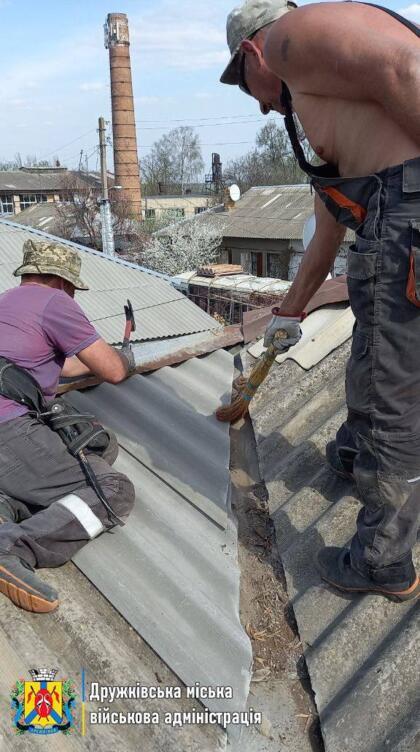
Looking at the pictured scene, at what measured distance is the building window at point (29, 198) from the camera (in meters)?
44.4

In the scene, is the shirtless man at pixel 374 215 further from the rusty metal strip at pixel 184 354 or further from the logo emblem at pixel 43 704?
the rusty metal strip at pixel 184 354

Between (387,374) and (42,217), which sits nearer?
(387,374)

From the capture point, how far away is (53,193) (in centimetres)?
4497

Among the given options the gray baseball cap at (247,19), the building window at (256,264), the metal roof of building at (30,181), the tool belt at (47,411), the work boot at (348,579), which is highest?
the metal roof of building at (30,181)

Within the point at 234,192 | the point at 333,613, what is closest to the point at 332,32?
the point at 333,613

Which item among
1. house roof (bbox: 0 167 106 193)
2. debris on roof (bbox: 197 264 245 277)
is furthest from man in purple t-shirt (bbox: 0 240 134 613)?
house roof (bbox: 0 167 106 193)

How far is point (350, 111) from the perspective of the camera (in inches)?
63.3

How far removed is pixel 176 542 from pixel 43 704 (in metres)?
0.83

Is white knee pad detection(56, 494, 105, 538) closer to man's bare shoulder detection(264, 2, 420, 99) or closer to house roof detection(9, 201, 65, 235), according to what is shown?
man's bare shoulder detection(264, 2, 420, 99)

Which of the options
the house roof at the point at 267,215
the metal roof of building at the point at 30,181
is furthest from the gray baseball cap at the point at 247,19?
the metal roof of building at the point at 30,181

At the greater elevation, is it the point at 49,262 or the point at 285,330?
the point at 49,262

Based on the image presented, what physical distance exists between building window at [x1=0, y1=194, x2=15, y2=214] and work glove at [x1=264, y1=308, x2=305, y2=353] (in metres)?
46.2

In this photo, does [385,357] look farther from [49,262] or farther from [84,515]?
[49,262]

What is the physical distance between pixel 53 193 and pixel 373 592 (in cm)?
4767
